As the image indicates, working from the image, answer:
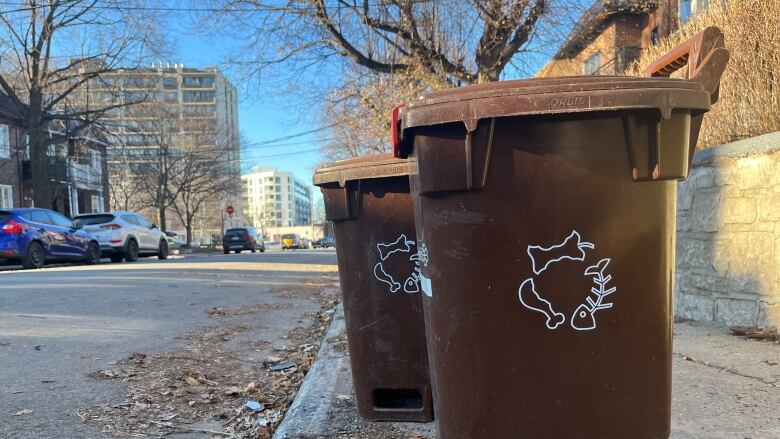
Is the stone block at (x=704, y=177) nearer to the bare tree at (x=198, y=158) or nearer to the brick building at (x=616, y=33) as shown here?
the brick building at (x=616, y=33)

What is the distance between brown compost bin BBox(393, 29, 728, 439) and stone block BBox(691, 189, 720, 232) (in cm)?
370

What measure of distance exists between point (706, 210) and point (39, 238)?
13636mm

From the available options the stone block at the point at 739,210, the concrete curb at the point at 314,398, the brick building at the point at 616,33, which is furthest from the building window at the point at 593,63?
the concrete curb at the point at 314,398

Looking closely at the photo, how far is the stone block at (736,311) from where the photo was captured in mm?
4598

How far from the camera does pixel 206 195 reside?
4522cm

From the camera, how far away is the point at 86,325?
536 cm

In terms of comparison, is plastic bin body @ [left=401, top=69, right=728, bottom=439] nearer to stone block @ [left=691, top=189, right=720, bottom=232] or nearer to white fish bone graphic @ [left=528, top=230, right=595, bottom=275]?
white fish bone graphic @ [left=528, top=230, right=595, bottom=275]

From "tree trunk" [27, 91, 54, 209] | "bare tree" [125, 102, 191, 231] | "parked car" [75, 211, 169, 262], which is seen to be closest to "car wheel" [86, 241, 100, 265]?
"parked car" [75, 211, 169, 262]

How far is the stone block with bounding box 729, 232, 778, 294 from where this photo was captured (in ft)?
14.6

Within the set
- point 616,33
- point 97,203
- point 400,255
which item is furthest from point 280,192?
point 400,255

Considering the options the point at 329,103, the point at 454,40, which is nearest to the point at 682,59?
the point at 454,40

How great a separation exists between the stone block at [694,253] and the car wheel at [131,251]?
51.8ft

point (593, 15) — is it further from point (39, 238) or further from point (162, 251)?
point (162, 251)

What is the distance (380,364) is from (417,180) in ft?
4.12
